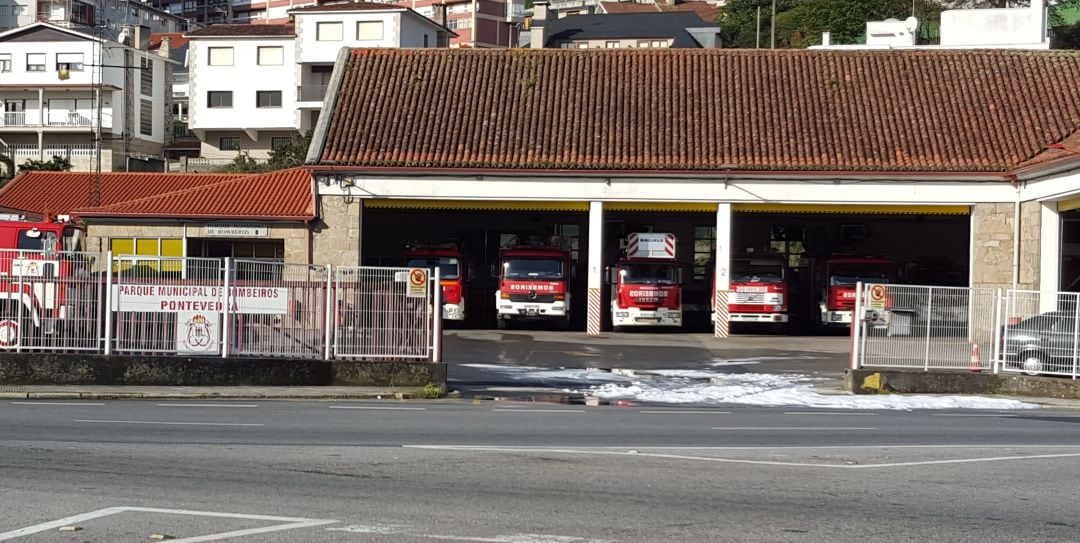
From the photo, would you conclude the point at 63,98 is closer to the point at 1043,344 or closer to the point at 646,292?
the point at 646,292

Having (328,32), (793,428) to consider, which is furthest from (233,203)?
(328,32)

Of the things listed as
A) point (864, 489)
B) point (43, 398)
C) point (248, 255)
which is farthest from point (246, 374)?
point (248, 255)

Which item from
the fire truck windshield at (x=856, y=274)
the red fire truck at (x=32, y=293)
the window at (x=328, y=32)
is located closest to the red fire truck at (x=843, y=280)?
the fire truck windshield at (x=856, y=274)

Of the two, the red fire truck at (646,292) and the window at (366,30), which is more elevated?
the window at (366,30)

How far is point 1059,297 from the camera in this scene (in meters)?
23.7

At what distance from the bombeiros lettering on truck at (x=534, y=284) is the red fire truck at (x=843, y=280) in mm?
7855

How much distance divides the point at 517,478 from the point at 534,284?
27334 mm

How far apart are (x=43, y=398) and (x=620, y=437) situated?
908 centimetres

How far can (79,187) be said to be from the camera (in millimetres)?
51594

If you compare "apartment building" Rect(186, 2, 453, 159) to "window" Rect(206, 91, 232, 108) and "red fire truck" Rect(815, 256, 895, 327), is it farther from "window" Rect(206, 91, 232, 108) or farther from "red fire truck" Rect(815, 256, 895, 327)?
"red fire truck" Rect(815, 256, 895, 327)

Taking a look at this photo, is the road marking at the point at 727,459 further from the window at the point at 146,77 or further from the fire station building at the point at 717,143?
the window at the point at 146,77

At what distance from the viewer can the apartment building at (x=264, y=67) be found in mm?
80688

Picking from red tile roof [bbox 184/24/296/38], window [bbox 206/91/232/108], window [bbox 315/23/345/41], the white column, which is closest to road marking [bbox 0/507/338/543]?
the white column

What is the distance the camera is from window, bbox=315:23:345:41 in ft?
264
